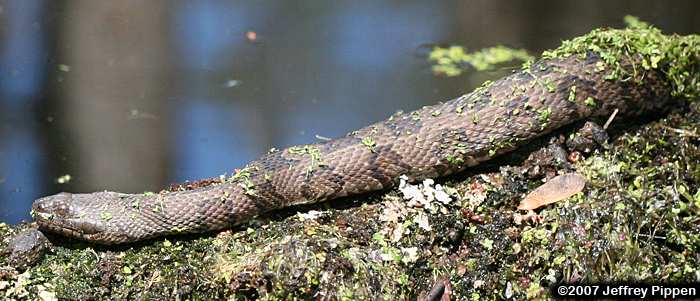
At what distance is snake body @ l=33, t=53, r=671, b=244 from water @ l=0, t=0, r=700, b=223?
2.07m

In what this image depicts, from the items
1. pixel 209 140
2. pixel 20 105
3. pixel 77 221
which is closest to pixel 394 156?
pixel 77 221

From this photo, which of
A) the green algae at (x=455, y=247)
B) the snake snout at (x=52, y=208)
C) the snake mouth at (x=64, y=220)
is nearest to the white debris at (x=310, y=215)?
the green algae at (x=455, y=247)

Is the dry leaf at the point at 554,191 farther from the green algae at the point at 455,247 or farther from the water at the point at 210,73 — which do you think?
the water at the point at 210,73

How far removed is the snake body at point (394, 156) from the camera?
484 centimetres

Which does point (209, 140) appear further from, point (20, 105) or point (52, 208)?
point (52, 208)

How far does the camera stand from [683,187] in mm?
4512

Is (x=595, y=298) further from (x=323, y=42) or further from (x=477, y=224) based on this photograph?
(x=323, y=42)

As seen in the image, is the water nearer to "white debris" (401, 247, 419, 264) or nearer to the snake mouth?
the snake mouth

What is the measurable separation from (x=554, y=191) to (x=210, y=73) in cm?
504

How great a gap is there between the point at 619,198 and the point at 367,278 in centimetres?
153

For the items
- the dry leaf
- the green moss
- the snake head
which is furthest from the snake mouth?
the green moss

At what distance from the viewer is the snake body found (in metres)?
4.84

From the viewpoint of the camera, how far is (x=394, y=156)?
16.2 ft

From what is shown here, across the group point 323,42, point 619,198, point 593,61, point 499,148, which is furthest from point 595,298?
point 323,42
